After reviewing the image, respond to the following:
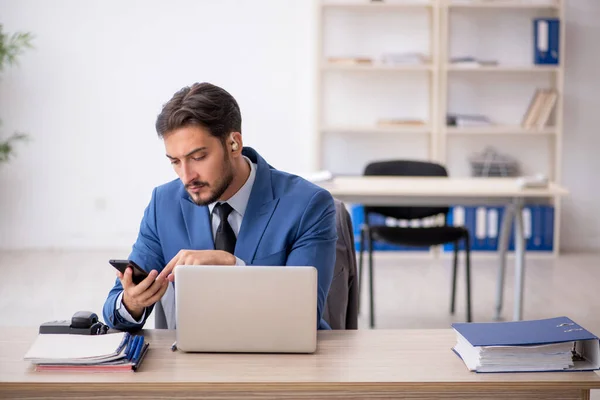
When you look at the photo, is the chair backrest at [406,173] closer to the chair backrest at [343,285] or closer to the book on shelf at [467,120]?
the book on shelf at [467,120]

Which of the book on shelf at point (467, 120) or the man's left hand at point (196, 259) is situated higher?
the book on shelf at point (467, 120)

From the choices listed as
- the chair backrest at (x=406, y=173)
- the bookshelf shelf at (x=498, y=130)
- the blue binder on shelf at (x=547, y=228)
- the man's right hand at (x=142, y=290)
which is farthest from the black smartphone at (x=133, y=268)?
the blue binder on shelf at (x=547, y=228)

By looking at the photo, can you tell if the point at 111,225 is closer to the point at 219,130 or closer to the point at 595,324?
the point at 595,324

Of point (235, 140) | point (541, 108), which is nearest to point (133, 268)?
point (235, 140)

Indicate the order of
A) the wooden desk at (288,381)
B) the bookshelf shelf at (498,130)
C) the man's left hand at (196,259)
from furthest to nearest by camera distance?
the bookshelf shelf at (498,130), the man's left hand at (196,259), the wooden desk at (288,381)

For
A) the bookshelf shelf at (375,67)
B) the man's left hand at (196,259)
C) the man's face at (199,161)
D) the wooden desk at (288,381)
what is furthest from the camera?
the bookshelf shelf at (375,67)

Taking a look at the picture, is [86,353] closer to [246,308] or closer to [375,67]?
[246,308]

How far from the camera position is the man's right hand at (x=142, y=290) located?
76.7 inches

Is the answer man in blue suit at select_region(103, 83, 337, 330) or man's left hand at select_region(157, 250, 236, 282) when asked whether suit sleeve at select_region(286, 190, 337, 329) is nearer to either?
man in blue suit at select_region(103, 83, 337, 330)

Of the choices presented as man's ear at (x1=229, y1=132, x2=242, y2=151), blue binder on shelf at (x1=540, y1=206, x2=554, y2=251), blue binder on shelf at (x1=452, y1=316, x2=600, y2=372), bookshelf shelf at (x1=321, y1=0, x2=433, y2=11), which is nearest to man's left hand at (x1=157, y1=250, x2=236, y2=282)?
man's ear at (x1=229, y1=132, x2=242, y2=151)

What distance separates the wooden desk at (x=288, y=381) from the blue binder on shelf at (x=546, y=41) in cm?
452

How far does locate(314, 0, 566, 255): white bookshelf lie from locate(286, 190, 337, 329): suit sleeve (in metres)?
3.77

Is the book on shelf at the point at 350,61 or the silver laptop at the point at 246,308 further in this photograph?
the book on shelf at the point at 350,61

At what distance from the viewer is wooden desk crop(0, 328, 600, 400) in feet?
5.61
